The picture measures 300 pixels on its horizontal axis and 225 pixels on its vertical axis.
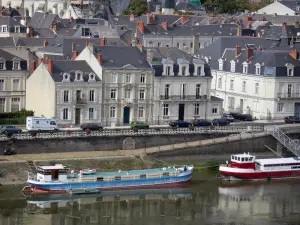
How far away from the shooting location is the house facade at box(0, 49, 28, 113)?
65.8m

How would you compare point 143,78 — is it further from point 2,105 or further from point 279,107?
point 279,107

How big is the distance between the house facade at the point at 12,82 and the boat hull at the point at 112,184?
13.1 meters

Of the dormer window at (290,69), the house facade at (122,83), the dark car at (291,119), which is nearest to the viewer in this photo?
the house facade at (122,83)

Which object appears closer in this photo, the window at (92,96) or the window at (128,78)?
the window at (92,96)

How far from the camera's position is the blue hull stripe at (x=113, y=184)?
2124 inches

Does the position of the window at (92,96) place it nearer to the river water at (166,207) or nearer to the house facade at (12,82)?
the house facade at (12,82)

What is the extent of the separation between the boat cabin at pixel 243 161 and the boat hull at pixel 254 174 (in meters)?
0.29

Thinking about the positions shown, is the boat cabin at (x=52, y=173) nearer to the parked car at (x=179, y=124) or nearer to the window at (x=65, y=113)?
the window at (x=65, y=113)

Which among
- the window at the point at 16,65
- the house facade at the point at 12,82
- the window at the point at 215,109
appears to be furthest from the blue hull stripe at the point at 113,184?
the window at the point at 16,65

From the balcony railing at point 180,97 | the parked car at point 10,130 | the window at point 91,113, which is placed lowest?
the parked car at point 10,130

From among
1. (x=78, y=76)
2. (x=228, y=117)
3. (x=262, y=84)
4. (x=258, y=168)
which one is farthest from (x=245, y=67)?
(x=258, y=168)

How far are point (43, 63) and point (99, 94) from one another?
3.98 meters

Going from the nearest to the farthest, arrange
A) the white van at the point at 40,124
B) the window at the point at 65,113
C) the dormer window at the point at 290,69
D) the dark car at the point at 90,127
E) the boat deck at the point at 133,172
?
the boat deck at the point at 133,172 → the white van at the point at 40,124 → the dark car at the point at 90,127 → the window at the point at 65,113 → the dormer window at the point at 290,69

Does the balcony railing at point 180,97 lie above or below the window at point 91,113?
above
